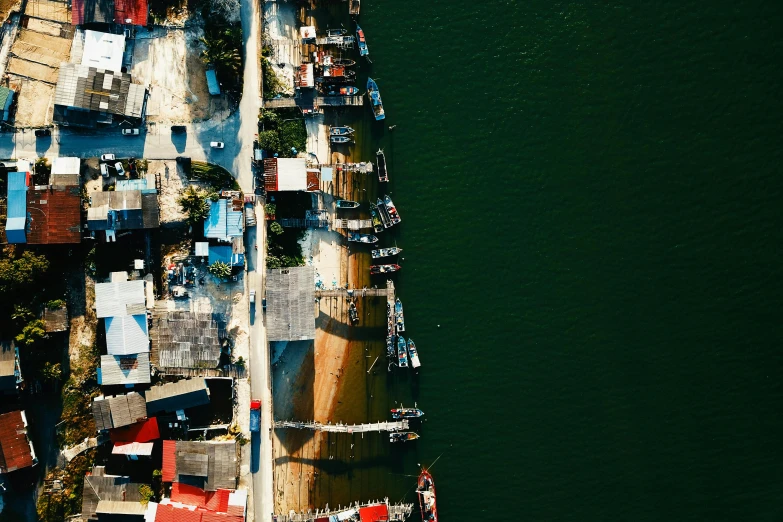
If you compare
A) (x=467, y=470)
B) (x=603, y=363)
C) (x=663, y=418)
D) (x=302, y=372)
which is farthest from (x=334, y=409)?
(x=663, y=418)

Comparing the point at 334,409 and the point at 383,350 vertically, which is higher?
the point at 383,350

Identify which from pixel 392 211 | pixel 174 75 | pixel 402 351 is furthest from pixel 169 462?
pixel 174 75

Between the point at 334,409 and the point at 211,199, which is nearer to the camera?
the point at 211,199

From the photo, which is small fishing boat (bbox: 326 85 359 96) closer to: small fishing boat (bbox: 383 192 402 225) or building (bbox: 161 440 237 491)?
small fishing boat (bbox: 383 192 402 225)

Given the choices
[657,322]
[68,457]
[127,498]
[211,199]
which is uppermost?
[211,199]

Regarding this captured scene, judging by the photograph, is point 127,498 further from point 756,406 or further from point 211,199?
point 756,406

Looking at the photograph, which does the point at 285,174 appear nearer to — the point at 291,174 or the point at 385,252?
the point at 291,174
